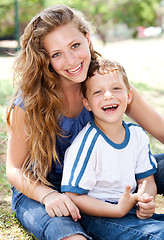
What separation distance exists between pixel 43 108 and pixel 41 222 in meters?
0.71

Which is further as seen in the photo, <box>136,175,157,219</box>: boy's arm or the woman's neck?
the woman's neck

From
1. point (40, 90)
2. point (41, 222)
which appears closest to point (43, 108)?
point (40, 90)

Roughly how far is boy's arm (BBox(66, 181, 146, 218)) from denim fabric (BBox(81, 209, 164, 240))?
42 mm

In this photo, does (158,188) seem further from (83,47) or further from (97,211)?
(83,47)

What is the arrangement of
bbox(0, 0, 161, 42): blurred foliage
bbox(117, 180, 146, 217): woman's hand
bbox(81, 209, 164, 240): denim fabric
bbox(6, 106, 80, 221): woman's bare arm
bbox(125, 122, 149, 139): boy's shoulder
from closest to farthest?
1. bbox(81, 209, 164, 240): denim fabric
2. bbox(117, 180, 146, 217): woman's hand
3. bbox(6, 106, 80, 221): woman's bare arm
4. bbox(125, 122, 149, 139): boy's shoulder
5. bbox(0, 0, 161, 42): blurred foliage

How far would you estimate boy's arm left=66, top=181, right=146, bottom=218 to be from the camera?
195 cm

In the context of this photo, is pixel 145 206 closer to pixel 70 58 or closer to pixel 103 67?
pixel 103 67

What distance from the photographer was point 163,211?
2.60 meters

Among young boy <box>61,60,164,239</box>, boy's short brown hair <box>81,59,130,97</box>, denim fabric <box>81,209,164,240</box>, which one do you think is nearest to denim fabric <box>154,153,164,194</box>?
young boy <box>61,60,164,239</box>

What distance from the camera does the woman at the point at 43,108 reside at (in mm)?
2191

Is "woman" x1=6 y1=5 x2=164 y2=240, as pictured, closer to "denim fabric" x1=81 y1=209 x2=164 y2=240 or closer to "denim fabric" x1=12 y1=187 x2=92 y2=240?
"denim fabric" x1=12 y1=187 x2=92 y2=240

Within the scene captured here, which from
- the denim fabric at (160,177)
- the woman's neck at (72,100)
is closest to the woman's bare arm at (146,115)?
the denim fabric at (160,177)

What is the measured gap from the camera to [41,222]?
1995 millimetres

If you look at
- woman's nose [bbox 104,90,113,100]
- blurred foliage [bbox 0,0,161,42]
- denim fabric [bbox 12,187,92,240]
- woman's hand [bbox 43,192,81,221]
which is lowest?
blurred foliage [bbox 0,0,161,42]
